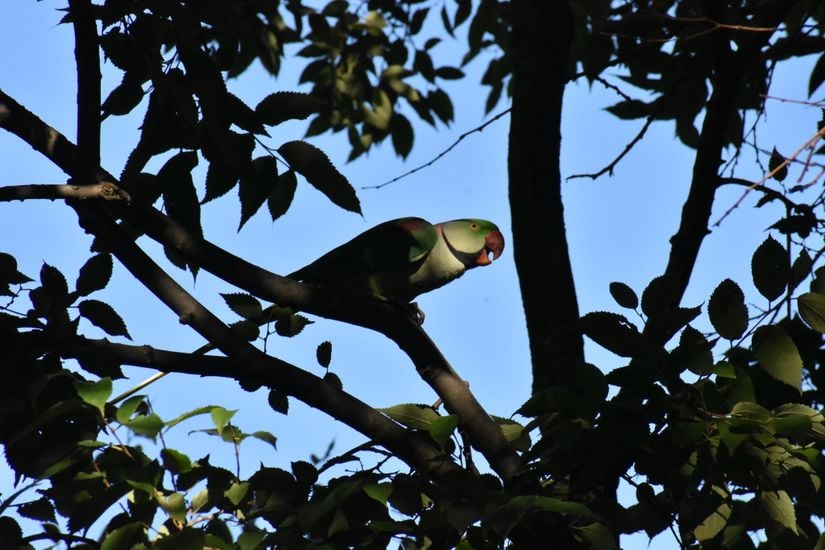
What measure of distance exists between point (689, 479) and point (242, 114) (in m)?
1.43

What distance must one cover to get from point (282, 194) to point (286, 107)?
241 millimetres

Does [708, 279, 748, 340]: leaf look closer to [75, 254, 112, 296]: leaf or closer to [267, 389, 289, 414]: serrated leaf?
[267, 389, 289, 414]: serrated leaf

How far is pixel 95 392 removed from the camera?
1874mm

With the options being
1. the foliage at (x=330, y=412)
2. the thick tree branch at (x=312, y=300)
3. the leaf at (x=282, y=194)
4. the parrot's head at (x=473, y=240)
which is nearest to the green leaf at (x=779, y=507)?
the foliage at (x=330, y=412)

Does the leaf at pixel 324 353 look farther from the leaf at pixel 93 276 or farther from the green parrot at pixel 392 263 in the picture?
the green parrot at pixel 392 263

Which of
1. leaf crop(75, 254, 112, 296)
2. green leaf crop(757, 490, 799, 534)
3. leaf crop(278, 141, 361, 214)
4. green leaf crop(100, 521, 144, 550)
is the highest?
leaf crop(278, 141, 361, 214)

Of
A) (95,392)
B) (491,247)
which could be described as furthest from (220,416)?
(491,247)

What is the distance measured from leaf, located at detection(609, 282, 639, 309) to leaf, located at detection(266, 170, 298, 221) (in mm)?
913

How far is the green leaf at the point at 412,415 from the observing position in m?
2.28

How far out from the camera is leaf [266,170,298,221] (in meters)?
2.41

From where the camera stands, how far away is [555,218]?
11.6ft

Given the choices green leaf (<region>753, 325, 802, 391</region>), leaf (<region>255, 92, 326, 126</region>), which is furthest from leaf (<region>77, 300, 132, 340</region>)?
green leaf (<region>753, 325, 802, 391</region>)

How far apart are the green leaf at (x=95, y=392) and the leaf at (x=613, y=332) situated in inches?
41.2

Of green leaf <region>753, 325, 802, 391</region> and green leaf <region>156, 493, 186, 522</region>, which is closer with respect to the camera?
green leaf <region>156, 493, 186, 522</region>
